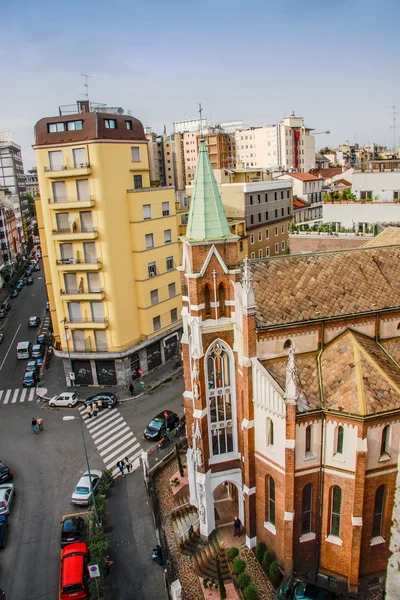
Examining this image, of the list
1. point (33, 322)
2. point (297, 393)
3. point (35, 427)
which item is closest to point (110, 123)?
point (35, 427)

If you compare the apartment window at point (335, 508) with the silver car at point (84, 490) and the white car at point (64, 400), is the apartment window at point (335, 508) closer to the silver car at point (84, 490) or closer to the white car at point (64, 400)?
the silver car at point (84, 490)

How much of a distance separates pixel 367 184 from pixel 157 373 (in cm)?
3541

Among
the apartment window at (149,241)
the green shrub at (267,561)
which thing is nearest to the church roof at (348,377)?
the green shrub at (267,561)

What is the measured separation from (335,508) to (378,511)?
97.1 inches

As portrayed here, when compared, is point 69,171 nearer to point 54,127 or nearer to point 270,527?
point 54,127

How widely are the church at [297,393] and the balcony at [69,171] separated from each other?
79.2 feet

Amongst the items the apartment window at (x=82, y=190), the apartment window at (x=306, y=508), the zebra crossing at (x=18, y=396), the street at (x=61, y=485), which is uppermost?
the apartment window at (x=82, y=190)

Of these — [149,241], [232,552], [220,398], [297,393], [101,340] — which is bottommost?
[232,552]

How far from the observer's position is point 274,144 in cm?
14200

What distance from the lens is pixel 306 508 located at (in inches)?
1161

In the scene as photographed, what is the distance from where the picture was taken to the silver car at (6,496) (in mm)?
37156

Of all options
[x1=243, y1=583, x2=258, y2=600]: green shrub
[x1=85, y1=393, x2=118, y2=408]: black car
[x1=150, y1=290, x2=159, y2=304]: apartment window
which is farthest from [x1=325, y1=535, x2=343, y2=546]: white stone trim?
[x1=150, y1=290, x2=159, y2=304]: apartment window

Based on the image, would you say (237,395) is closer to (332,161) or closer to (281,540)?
(281,540)

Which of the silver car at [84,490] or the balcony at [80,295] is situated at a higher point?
the balcony at [80,295]
